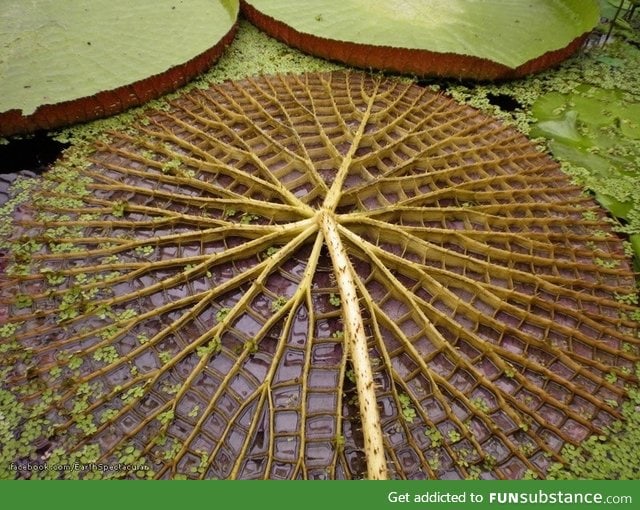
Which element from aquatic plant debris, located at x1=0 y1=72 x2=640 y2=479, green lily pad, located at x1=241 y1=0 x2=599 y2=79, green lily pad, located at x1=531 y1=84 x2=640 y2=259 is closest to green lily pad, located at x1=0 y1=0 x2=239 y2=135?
aquatic plant debris, located at x1=0 y1=72 x2=640 y2=479

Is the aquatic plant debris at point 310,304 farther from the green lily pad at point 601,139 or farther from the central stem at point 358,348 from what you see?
the green lily pad at point 601,139

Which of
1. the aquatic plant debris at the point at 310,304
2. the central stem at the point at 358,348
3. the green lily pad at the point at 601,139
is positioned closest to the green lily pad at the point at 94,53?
the aquatic plant debris at the point at 310,304

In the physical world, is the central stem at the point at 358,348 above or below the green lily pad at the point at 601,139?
below

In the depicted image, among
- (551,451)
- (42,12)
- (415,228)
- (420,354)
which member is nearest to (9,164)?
(42,12)

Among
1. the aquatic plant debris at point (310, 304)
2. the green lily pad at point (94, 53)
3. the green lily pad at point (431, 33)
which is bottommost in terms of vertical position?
the aquatic plant debris at point (310, 304)

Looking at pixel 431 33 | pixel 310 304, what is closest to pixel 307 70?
pixel 431 33
